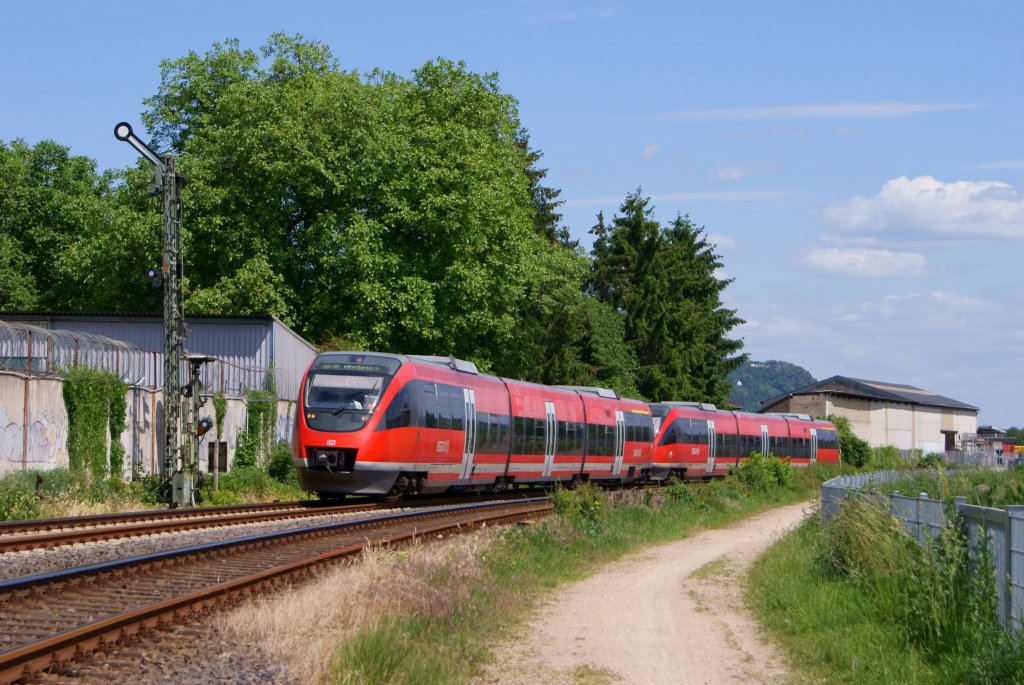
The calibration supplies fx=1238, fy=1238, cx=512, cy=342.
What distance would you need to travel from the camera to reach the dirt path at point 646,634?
1109 cm

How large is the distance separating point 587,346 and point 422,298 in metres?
26.0

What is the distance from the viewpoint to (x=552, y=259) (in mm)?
54938

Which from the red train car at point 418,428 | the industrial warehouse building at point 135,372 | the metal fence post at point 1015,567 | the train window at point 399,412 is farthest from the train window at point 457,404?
the metal fence post at point 1015,567

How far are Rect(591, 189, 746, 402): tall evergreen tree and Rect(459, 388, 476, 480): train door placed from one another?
46.7 meters

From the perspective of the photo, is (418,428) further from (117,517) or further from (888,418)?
(888,418)

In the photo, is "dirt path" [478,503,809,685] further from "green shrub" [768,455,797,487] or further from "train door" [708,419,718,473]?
"train door" [708,419,718,473]

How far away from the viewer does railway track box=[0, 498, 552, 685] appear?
9258mm

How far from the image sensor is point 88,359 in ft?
93.8

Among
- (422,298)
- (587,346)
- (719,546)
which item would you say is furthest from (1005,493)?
(587,346)

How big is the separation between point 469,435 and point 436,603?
674 inches

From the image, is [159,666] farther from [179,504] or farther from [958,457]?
[958,457]

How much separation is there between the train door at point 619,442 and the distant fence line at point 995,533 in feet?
85.4

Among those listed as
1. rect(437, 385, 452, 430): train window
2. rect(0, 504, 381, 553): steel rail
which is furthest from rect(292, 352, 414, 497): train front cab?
rect(437, 385, 452, 430): train window

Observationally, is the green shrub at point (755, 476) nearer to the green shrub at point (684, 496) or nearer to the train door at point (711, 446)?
the train door at point (711, 446)
